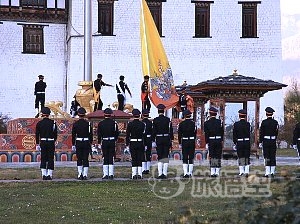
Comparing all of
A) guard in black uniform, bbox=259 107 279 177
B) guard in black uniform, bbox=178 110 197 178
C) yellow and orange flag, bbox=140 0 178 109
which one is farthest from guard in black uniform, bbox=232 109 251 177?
yellow and orange flag, bbox=140 0 178 109

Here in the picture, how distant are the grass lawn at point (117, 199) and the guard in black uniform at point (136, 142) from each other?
2.15 feet

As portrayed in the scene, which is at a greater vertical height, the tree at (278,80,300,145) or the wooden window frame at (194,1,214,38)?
the wooden window frame at (194,1,214,38)

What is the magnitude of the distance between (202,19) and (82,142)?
81.7ft

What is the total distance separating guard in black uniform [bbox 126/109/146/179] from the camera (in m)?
17.0

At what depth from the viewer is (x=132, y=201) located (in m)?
12.5

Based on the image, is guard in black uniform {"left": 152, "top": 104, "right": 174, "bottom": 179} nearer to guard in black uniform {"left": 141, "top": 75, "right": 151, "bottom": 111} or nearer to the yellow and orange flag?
the yellow and orange flag

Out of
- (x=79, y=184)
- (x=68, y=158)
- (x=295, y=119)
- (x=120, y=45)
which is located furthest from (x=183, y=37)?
(x=79, y=184)

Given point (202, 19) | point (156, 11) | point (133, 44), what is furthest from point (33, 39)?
point (202, 19)

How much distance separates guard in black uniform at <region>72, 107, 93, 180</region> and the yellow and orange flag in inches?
368

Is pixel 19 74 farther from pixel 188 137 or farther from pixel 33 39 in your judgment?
pixel 188 137

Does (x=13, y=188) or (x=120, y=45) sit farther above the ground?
(x=120, y=45)

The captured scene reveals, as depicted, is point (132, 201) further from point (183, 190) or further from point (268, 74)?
point (268, 74)

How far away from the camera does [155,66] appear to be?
26.7m

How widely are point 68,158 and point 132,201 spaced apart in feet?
41.7
